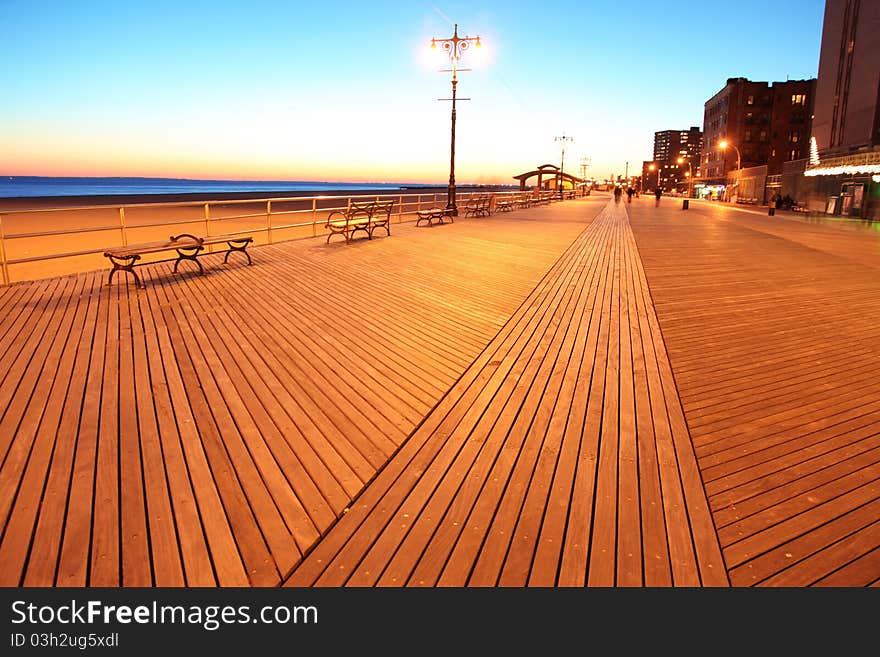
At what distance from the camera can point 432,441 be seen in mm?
3402

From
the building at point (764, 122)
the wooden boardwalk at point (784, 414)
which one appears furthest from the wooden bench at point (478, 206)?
the building at point (764, 122)

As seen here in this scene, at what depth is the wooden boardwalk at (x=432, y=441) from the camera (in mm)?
2369

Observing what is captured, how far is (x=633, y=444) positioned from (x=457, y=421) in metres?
1.14

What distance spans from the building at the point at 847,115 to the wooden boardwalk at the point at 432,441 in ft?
86.1

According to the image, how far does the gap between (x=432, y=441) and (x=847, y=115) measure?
5430cm

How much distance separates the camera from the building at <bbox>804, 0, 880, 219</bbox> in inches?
1080

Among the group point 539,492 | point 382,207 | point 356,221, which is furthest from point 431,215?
point 539,492

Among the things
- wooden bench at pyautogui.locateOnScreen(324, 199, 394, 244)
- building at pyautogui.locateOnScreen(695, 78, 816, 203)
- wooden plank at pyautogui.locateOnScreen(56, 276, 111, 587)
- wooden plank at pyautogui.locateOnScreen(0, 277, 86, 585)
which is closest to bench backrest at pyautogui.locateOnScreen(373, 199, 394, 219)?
wooden bench at pyautogui.locateOnScreen(324, 199, 394, 244)

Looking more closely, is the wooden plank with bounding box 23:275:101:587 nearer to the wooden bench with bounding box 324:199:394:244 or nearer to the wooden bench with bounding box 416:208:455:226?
the wooden bench with bounding box 324:199:394:244

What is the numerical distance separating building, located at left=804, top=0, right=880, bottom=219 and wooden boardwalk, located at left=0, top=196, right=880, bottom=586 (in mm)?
26234

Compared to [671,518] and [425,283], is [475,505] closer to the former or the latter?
[671,518]

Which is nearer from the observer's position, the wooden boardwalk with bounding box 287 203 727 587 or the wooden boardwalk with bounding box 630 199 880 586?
the wooden boardwalk with bounding box 287 203 727 587

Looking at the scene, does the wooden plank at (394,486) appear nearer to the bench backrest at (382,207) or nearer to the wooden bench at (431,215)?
the bench backrest at (382,207)

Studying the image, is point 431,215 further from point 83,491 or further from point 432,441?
point 83,491
